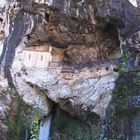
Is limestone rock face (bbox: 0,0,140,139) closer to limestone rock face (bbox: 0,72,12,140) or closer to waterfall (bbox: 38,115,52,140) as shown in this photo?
limestone rock face (bbox: 0,72,12,140)

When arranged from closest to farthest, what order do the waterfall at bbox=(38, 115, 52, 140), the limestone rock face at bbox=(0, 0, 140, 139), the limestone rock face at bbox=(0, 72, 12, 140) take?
the limestone rock face at bbox=(0, 72, 12, 140)
the limestone rock face at bbox=(0, 0, 140, 139)
the waterfall at bbox=(38, 115, 52, 140)

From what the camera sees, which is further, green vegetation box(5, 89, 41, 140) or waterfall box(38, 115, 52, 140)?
waterfall box(38, 115, 52, 140)

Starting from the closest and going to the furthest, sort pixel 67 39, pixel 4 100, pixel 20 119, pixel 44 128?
pixel 20 119 < pixel 4 100 < pixel 44 128 < pixel 67 39

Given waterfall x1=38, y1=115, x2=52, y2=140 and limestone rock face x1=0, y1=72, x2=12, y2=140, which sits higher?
limestone rock face x1=0, y1=72, x2=12, y2=140

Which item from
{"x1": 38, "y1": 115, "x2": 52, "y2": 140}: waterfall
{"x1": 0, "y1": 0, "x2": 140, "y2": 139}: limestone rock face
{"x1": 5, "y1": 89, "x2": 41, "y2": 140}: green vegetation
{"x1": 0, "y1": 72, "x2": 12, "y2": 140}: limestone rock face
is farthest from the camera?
{"x1": 38, "y1": 115, "x2": 52, "y2": 140}: waterfall

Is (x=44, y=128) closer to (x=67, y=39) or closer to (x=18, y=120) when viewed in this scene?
(x=18, y=120)

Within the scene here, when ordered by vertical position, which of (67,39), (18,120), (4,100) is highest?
(67,39)

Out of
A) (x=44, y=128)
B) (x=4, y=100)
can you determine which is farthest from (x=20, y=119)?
(x=44, y=128)

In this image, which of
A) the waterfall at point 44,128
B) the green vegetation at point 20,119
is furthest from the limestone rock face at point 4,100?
the waterfall at point 44,128

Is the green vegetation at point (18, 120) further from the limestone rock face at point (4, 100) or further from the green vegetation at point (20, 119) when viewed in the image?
the limestone rock face at point (4, 100)

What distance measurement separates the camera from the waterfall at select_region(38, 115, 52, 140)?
1318 cm

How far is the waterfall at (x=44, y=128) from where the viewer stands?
1318cm

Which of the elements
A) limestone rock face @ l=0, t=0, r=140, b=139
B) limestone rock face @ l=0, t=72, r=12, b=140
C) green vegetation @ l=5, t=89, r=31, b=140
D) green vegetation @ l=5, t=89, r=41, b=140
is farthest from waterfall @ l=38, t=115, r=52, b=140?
limestone rock face @ l=0, t=72, r=12, b=140

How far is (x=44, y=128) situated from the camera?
13.4 metres
